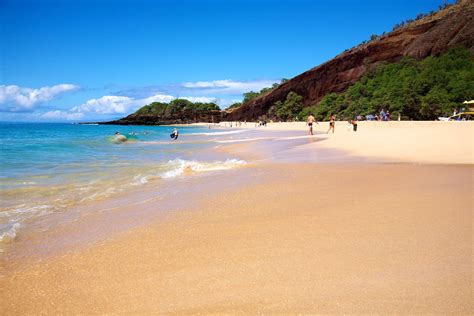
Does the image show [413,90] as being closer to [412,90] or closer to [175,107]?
[412,90]

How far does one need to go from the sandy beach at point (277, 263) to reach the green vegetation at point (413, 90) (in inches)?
2126

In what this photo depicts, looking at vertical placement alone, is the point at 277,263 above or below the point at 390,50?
below

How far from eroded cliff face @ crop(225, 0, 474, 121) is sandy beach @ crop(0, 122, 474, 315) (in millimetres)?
79925

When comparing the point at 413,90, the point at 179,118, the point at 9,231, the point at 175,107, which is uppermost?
the point at 175,107

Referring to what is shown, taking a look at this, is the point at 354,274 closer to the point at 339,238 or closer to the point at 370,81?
the point at 339,238

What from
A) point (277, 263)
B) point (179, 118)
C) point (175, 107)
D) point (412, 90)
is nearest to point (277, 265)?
point (277, 263)

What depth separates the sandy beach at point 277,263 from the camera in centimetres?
268

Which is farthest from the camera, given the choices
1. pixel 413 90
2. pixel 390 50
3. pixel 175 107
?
pixel 175 107

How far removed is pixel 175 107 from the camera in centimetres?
17438

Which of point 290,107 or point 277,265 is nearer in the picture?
point 277,265

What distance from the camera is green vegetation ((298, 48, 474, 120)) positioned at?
Result: 178 ft

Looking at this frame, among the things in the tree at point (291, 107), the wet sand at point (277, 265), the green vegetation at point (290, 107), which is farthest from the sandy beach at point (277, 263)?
the tree at point (291, 107)

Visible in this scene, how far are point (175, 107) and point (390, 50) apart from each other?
110093 millimetres

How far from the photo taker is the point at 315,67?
4050 inches
